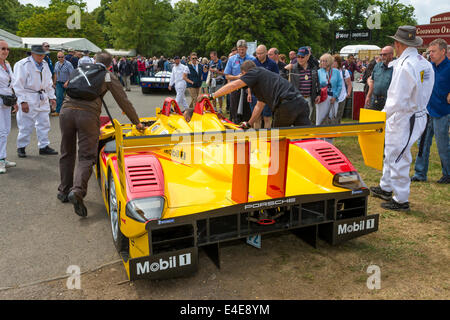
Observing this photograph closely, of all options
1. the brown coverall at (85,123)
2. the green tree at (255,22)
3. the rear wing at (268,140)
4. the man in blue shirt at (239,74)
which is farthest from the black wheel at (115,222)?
the green tree at (255,22)

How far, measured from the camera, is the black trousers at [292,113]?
4966 millimetres

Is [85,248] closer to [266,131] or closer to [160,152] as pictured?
[160,152]

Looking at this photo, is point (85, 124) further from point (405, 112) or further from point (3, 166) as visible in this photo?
point (405, 112)

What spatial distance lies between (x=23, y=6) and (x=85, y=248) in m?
99.4

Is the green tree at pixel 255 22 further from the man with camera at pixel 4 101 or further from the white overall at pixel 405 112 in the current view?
the white overall at pixel 405 112

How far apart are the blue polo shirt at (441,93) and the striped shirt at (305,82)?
223cm

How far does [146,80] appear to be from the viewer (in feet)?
66.2

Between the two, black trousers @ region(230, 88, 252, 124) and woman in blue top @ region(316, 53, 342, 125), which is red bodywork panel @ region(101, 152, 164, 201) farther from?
black trousers @ region(230, 88, 252, 124)

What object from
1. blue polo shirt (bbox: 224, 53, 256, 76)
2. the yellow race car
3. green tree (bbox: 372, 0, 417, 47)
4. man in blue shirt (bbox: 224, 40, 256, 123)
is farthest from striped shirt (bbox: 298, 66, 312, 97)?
green tree (bbox: 372, 0, 417, 47)

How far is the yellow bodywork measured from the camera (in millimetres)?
2848

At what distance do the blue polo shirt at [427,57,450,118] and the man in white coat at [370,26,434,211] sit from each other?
1.32m
